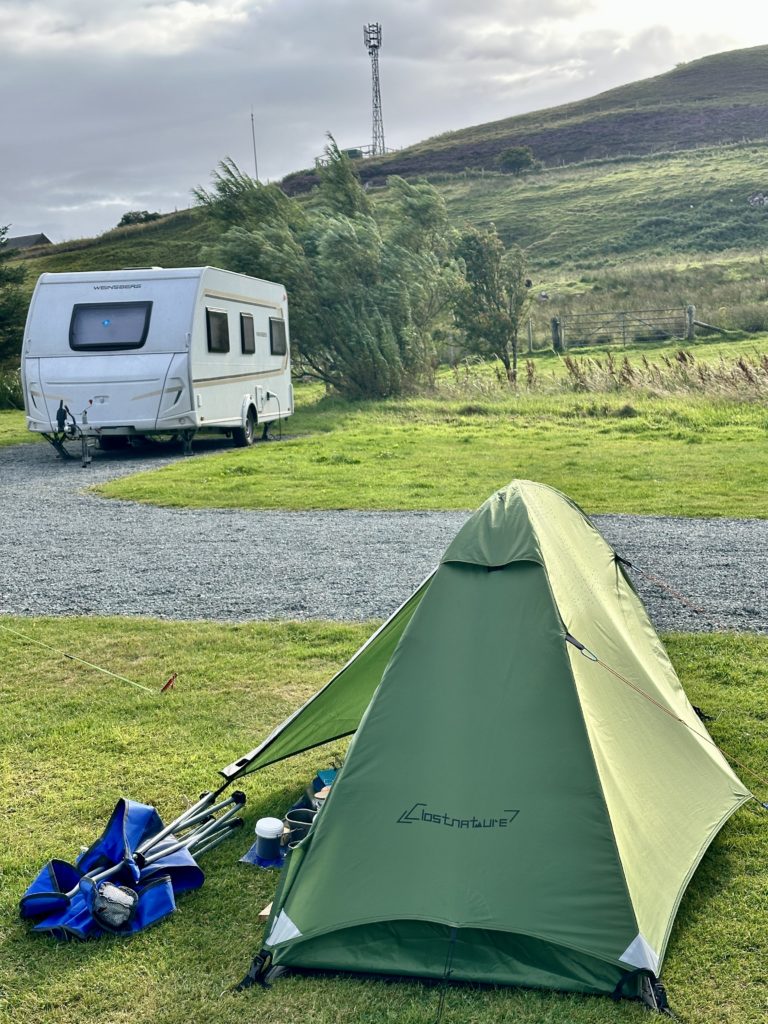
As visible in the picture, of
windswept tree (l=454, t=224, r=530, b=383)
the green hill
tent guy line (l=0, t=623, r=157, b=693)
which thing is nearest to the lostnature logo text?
tent guy line (l=0, t=623, r=157, b=693)

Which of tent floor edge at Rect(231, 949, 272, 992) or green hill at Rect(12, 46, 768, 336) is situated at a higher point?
green hill at Rect(12, 46, 768, 336)

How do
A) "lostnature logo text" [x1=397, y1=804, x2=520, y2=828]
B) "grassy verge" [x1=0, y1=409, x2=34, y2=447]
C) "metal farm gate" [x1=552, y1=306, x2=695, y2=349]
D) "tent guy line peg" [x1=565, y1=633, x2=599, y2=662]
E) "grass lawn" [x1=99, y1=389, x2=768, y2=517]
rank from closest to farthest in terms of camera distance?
"lostnature logo text" [x1=397, y1=804, x2=520, y2=828] < "tent guy line peg" [x1=565, y1=633, x2=599, y2=662] < "grass lawn" [x1=99, y1=389, x2=768, y2=517] < "grassy verge" [x1=0, y1=409, x2=34, y2=447] < "metal farm gate" [x1=552, y1=306, x2=695, y2=349]

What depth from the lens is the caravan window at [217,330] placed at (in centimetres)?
1510

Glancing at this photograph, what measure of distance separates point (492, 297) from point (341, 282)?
471 cm

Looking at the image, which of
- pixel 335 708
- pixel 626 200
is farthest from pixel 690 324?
pixel 626 200

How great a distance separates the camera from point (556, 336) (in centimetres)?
2986

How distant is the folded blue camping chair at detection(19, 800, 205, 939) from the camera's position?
11.7 ft

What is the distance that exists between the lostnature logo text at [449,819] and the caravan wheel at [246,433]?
13.5 metres

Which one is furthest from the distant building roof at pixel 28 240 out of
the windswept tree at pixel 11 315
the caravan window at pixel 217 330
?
the caravan window at pixel 217 330

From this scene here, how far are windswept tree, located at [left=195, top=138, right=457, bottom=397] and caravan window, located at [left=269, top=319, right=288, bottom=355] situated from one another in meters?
2.66

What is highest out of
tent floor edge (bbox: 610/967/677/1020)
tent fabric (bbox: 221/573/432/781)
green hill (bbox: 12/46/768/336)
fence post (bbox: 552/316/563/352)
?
green hill (bbox: 12/46/768/336)

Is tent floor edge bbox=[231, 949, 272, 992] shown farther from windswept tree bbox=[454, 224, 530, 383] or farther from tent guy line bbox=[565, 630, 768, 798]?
windswept tree bbox=[454, 224, 530, 383]

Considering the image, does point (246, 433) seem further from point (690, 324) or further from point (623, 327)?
point (623, 327)

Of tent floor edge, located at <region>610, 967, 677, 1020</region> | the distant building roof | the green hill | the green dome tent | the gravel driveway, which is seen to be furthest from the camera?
the distant building roof
